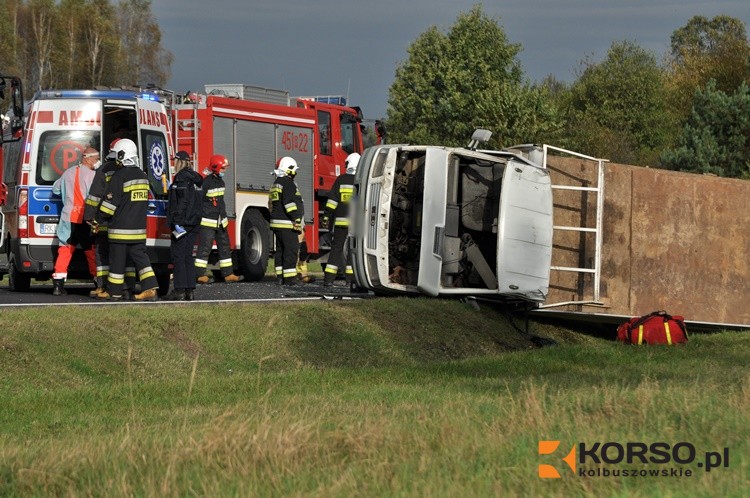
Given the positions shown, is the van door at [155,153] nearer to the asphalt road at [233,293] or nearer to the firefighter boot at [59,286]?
the asphalt road at [233,293]

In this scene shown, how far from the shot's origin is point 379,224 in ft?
50.8

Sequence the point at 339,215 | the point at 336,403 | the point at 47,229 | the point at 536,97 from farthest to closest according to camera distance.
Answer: the point at 536,97
the point at 339,215
the point at 47,229
the point at 336,403

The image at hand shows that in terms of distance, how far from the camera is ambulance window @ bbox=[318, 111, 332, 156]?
25.3 meters

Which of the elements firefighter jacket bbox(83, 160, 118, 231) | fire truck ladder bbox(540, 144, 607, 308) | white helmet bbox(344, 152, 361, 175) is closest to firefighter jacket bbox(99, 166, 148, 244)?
firefighter jacket bbox(83, 160, 118, 231)

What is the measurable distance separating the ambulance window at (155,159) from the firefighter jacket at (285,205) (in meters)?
1.67

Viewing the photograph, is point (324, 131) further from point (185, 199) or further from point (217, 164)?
point (185, 199)

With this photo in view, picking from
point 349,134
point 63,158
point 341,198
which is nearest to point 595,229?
point 341,198

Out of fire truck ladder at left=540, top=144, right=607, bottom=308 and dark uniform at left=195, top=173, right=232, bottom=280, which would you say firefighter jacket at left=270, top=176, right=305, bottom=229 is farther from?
fire truck ladder at left=540, top=144, right=607, bottom=308

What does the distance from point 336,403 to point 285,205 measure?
10.5 m

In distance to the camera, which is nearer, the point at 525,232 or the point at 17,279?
Result: the point at 525,232

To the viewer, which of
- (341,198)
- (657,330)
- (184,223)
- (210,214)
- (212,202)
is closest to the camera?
(657,330)

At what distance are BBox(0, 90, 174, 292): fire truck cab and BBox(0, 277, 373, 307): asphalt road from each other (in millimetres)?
497

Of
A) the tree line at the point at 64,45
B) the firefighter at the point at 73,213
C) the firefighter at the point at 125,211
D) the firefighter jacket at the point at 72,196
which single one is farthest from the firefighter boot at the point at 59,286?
the tree line at the point at 64,45

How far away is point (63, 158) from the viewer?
1822cm
